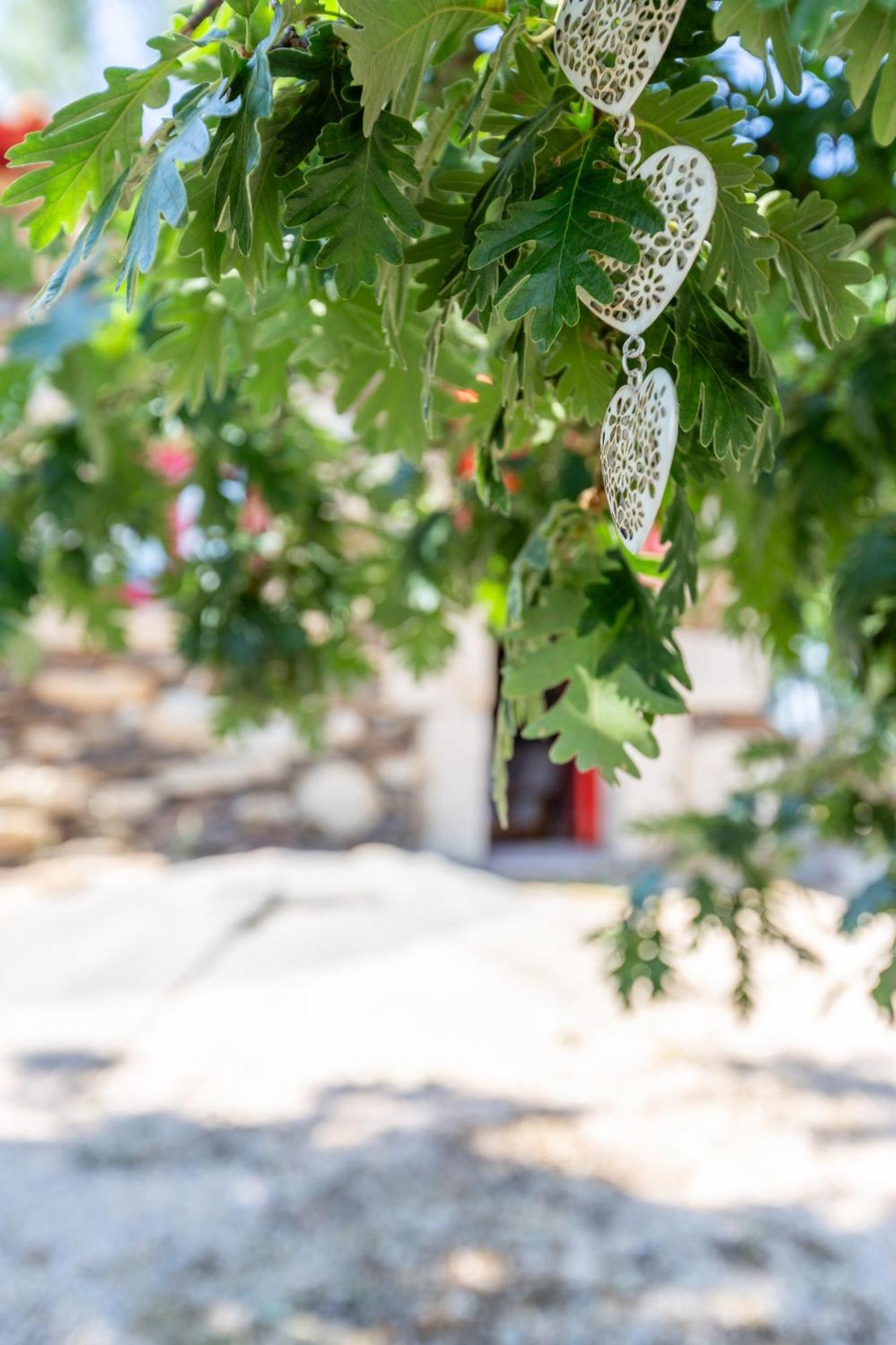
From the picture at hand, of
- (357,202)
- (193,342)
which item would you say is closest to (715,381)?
(357,202)

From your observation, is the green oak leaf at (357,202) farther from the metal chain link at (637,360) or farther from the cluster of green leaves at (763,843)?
the cluster of green leaves at (763,843)

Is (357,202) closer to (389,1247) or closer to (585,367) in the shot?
(585,367)

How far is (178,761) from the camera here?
15.1 feet

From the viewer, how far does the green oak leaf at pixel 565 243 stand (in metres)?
0.38

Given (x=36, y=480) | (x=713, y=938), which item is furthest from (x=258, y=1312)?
(x=713, y=938)

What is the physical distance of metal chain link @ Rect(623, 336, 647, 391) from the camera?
0.41 metres

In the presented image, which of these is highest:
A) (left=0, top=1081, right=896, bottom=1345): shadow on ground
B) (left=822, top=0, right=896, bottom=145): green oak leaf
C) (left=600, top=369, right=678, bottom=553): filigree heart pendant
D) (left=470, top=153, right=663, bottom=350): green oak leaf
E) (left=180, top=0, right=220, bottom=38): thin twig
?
(left=180, top=0, right=220, bottom=38): thin twig

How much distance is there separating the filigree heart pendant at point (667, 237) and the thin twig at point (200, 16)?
0.18 meters

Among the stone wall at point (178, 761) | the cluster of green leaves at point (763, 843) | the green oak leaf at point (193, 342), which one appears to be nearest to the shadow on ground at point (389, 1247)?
the cluster of green leaves at point (763, 843)

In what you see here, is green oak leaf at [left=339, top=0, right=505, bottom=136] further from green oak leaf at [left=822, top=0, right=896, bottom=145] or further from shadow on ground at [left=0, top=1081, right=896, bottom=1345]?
shadow on ground at [left=0, top=1081, right=896, bottom=1345]

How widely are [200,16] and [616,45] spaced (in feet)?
0.52

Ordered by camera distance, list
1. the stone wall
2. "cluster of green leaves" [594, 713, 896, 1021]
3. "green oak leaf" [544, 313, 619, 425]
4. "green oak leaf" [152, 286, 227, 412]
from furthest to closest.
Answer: the stone wall
"cluster of green leaves" [594, 713, 896, 1021]
"green oak leaf" [152, 286, 227, 412]
"green oak leaf" [544, 313, 619, 425]

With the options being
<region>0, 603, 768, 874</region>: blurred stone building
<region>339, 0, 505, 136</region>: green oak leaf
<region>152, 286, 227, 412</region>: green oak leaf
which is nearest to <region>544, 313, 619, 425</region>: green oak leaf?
<region>339, 0, 505, 136</region>: green oak leaf

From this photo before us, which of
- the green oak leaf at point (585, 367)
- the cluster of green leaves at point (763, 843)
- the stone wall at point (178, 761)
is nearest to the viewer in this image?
the green oak leaf at point (585, 367)
